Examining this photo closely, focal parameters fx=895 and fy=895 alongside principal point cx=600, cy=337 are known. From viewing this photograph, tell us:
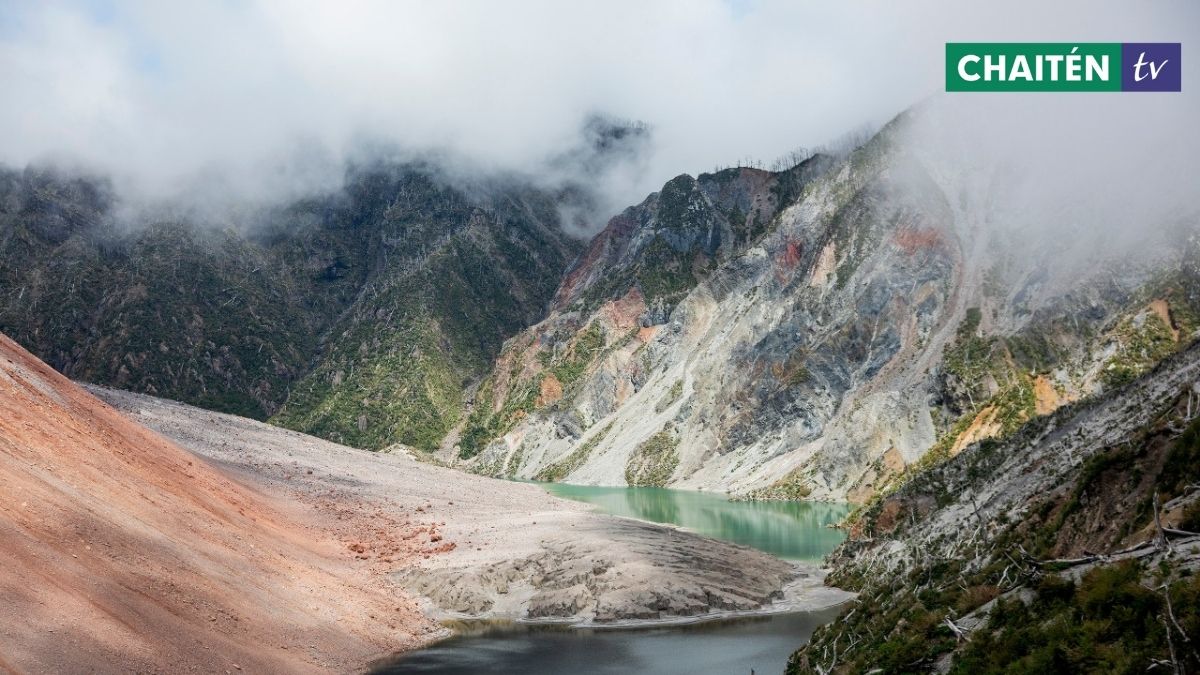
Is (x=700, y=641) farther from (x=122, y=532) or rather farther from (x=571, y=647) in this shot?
(x=122, y=532)

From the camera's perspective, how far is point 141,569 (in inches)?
1326

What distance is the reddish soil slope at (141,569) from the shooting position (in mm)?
28016

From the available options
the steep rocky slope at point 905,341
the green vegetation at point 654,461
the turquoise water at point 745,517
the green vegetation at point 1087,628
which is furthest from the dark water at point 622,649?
the green vegetation at point 654,461

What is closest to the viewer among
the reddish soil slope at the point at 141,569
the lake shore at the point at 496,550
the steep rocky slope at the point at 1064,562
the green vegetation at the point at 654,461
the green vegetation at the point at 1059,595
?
the green vegetation at the point at 1059,595

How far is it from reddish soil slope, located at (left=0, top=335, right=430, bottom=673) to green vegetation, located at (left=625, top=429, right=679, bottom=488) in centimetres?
12457

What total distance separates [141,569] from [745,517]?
274 ft

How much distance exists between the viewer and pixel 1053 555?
23.8m

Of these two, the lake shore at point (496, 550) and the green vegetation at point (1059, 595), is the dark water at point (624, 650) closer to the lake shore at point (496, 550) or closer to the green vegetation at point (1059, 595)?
the lake shore at point (496, 550)

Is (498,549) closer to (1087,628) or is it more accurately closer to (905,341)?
(1087,628)

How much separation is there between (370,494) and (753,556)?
113 ft

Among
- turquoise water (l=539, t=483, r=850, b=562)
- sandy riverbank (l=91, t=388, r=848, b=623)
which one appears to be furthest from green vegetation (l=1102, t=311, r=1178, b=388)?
sandy riverbank (l=91, t=388, r=848, b=623)

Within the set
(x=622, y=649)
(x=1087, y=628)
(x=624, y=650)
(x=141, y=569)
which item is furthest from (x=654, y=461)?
(x=1087, y=628)

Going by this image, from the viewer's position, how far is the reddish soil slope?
2802 centimetres

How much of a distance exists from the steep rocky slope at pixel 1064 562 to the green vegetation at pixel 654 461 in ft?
434
